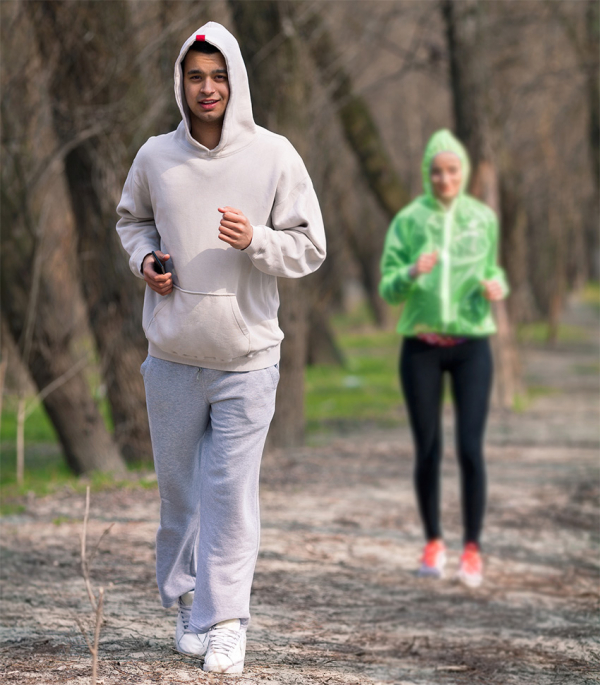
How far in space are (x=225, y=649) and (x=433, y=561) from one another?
7.05 ft

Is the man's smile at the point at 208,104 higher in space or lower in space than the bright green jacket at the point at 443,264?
higher

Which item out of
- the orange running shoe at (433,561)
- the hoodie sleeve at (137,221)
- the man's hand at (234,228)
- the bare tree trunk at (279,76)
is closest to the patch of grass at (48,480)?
the bare tree trunk at (279,76)

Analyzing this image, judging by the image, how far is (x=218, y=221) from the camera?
127 inches

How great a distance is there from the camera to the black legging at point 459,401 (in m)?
5.00

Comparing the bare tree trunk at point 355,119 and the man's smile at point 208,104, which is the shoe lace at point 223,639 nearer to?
the man's smile at point 208,104

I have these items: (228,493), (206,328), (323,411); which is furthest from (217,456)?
(323,411)

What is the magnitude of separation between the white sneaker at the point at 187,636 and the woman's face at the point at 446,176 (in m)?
2.48

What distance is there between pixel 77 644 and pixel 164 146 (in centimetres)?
176

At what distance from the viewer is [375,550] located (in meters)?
5.77

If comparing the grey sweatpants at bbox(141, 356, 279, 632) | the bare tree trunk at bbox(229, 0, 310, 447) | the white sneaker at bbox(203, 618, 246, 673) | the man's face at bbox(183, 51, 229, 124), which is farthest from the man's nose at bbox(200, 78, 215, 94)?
the bare tree trunk at bbox(229, 0, 310, 447)

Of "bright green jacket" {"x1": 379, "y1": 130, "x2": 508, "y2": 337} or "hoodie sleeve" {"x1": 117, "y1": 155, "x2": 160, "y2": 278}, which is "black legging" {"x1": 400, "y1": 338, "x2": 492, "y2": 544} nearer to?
"bright green jacket" {"x1": 379, "y1": 130, "x2": 508, "y2": 337}

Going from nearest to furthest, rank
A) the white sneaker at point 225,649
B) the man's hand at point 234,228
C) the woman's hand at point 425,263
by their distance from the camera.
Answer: the man's hand at point 234,228, the white sneaker at point 225,649, the woman's hand at point 425,263

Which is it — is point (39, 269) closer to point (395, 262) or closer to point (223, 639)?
point (395, 262)

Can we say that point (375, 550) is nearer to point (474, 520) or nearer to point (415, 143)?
point (474, 520)
